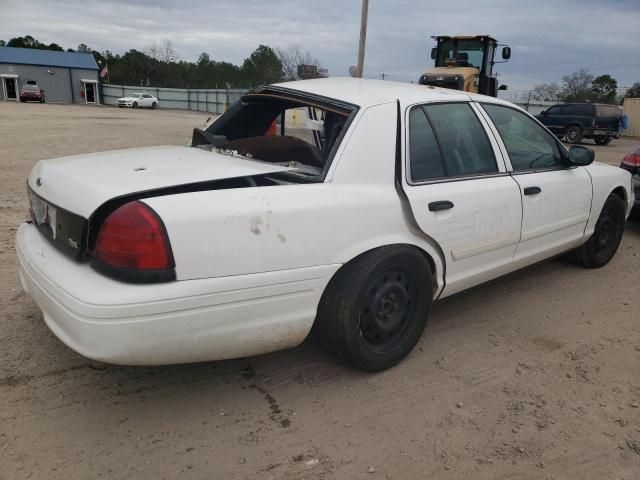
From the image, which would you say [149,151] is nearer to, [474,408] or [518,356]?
[474,408]

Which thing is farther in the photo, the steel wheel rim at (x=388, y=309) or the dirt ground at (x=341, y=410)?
the steel wheel rim at (x=388, y=309)

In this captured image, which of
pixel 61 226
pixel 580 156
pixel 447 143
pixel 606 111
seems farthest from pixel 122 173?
pixel 606 111

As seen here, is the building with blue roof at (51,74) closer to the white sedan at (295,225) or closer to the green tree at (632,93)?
the green tree at (632,93)

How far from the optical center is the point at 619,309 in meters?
4.09

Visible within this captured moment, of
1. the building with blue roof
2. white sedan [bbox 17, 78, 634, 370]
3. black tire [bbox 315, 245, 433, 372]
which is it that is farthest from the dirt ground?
the building with blue roof

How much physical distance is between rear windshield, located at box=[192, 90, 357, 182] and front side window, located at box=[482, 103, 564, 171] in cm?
119

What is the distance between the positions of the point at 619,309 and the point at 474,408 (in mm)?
2051

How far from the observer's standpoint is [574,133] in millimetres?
21688

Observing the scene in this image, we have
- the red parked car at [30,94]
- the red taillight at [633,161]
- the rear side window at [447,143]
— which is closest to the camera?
the rear side window at [447,143]

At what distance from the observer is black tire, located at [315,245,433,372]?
8.86 ft

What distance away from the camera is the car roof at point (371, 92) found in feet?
10.0

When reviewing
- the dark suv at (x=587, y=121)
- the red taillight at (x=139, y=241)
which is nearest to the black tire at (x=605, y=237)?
the red taillight at (x=139, y=241)

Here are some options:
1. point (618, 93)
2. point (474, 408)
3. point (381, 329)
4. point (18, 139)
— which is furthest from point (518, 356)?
point (618, 93)

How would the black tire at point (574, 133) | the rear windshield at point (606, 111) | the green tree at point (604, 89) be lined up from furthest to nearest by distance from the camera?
the green tree at point (604, 89), the black tire at point (574, 133), the rear windshield at point (606, 111)
